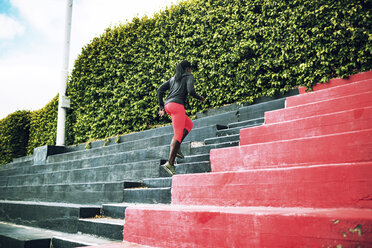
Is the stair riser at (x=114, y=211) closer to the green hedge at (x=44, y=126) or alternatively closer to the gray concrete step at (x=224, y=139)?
the gray concrete step at (x=224, y=139)

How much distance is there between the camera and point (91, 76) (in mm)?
9078

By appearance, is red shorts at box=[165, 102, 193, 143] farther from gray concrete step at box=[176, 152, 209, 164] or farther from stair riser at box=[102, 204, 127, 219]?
stair riser at box=[102, 204, 127, 219]

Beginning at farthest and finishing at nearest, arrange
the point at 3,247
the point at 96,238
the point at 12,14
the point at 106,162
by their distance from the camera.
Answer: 1. the point at 12,14
2. the point at 106,162
3. the point at 3,247
4. the point at 96,238

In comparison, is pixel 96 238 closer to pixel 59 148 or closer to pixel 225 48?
pixel 225 48

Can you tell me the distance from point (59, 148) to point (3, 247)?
538 cm

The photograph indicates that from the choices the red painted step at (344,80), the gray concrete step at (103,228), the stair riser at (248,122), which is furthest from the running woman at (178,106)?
the red painted step at (344,80)

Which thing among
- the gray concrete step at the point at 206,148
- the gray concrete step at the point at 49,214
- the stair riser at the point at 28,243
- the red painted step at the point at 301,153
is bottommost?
the stair riser at the point at 28,243

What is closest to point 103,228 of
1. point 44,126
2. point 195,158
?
point 195,158

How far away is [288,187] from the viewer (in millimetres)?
1932

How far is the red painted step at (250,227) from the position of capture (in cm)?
128

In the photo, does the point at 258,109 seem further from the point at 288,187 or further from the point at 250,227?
the point at 250,227

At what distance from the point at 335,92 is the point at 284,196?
96.5 inches

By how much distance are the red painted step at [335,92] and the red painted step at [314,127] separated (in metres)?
1.13

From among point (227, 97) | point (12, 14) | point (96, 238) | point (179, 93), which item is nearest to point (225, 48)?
point (227, 97)
